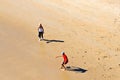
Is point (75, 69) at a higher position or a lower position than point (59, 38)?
lower

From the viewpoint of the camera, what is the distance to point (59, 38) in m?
24.1

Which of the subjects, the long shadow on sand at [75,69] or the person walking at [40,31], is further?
the person walking at [40,31]

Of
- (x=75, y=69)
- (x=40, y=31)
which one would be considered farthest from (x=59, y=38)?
(x=75, y=69)

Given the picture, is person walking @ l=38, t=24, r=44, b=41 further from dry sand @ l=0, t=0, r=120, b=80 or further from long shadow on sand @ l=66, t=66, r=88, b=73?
long shadow on sand @ l=66, t=66, r=88, b=73

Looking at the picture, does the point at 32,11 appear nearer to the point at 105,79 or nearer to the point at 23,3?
the point at 23,3

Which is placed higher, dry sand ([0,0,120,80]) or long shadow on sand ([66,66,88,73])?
dry sand ([0,0,120,80])

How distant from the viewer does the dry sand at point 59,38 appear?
20359 mm

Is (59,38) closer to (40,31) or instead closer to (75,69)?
(40,31)

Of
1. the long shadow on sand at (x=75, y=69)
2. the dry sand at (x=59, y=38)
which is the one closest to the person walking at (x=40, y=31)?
the dry sand at (x=59, y=38)

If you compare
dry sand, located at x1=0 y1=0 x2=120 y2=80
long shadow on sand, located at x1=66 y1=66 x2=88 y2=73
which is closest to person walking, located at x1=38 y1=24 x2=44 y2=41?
dry sand, located at x1=0 y1=0 x2=120 y2=80

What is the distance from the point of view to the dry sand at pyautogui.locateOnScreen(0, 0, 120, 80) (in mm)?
20359

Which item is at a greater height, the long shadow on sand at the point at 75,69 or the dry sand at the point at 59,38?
the dry sand at the point at 59,38

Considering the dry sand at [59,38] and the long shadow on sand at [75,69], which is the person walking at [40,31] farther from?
the long shadow on sand at [75,69]

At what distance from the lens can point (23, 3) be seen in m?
29.4
